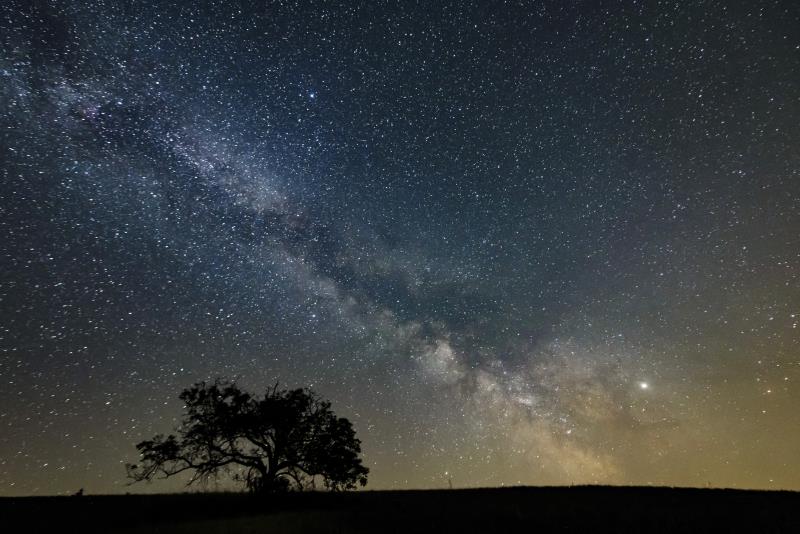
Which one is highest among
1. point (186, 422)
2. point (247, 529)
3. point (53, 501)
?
point (186, 422)

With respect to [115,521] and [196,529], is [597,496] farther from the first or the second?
[115,521]

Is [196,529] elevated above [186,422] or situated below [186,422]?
below

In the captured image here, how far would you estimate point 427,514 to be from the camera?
64.1 feet

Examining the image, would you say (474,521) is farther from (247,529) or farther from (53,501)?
(53,501)

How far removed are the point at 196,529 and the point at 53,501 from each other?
1857 centimetres

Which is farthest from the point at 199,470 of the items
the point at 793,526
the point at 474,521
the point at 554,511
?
the point at 793,526

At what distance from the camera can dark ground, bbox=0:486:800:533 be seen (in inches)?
631

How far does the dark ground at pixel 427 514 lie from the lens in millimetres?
16016

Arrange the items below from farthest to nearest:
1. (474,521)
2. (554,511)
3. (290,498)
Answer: (290,498) < (554,511) < (474,521)

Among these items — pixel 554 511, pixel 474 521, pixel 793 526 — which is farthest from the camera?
pixel 554 511

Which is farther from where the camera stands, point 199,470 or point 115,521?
point 199,470

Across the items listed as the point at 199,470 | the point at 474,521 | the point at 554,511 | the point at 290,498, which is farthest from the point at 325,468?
the point at 554,511

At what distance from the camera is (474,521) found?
56.4ft

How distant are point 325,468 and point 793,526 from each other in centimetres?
2044
